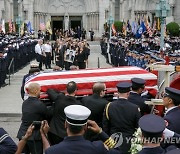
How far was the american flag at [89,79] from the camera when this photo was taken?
6793 millimetres

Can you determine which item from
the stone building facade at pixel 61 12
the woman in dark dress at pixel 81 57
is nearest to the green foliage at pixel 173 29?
the stone building facade at pixel 61 12

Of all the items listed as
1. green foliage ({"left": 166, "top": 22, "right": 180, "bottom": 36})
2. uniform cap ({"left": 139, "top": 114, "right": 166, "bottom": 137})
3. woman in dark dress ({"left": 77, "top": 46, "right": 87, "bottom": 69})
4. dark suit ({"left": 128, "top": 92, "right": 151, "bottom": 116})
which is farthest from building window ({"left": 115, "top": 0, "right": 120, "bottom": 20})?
uniform cap ({"left": 139, "top": 114, "right": 166, "bottom": 137})

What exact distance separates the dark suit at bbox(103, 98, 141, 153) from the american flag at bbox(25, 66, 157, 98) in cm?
159

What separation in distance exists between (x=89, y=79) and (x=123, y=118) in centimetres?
189

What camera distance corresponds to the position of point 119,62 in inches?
730

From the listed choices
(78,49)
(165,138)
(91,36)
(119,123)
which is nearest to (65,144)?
(165,138)

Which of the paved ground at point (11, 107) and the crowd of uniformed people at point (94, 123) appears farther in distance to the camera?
the paved ground at point (11, 107)

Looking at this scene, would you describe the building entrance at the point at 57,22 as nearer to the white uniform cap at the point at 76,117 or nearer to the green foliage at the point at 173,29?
the green foliage at the point at 173,29

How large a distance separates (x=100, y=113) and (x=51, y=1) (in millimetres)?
36868

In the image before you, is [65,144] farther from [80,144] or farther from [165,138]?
[165,138]

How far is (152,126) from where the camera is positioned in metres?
3.39

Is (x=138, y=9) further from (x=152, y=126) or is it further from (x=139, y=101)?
(x=152, y=126)

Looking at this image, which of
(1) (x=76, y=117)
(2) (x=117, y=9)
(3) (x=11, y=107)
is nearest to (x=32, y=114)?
(1) (x=76, y=117)

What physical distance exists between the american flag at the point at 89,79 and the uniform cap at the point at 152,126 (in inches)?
126
